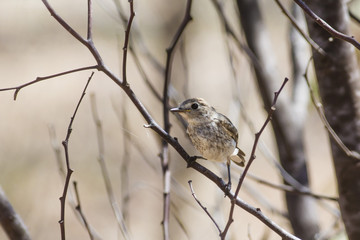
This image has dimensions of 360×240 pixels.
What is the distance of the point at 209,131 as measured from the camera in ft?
9.57

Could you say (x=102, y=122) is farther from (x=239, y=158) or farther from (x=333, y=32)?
(x=333, y=32)

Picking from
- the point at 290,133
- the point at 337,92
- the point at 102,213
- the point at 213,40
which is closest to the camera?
the point at 337,92

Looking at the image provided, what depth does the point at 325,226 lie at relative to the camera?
8266 millimetres

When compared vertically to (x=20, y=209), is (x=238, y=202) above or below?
below

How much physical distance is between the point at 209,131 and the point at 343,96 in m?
0.84

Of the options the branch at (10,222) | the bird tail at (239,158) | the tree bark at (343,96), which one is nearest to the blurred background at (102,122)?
the bird tail at (239,158)

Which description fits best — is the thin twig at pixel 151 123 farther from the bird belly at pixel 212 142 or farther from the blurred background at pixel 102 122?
the blurred background at pixel 102 122

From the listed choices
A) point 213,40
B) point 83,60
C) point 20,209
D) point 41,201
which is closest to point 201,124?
point 20,209

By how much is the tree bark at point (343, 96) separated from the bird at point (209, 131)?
26.5 inches

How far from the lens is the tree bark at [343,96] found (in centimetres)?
233

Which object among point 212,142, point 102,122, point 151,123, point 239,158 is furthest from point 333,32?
point 102,122

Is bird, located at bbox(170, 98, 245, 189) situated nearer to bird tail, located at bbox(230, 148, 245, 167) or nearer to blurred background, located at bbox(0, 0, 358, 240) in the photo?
bird tail, located at bbox(230, 148, 245, 167)

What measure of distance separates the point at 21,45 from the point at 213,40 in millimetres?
4846

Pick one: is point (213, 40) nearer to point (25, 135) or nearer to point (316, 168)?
point (316, 168)
